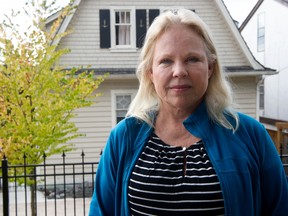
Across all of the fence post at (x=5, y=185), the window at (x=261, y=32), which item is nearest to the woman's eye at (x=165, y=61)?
the fence post at (x=5, y=185)

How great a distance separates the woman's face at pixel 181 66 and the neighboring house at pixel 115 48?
1072 centimetres

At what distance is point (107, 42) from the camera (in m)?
13.2

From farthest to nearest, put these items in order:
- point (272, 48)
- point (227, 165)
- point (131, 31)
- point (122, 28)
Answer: point (272, 48)
point (122, 28)
point (131, 31)
point (227, 165)

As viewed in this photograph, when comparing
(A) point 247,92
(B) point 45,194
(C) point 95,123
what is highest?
(A) point 247,92

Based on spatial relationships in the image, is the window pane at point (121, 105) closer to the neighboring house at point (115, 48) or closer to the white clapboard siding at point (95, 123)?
the neighboring house at point (115, 48)

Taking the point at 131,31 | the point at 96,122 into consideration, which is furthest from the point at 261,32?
the point at 96,122

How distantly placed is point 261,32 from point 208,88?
2154cm

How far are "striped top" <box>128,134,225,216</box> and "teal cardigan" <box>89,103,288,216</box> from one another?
4 cm

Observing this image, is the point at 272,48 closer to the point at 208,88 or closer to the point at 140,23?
the point at 140,23

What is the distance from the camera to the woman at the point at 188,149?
6.23ft

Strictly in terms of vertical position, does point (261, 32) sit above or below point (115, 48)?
above

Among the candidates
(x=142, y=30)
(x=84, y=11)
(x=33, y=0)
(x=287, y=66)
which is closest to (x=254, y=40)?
(x=287, y=66)

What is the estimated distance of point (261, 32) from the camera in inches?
877

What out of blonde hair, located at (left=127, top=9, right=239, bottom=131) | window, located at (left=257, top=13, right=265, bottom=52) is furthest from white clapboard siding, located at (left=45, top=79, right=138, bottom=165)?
window, located at (left=257, top=13, right=265, bottom=52)
